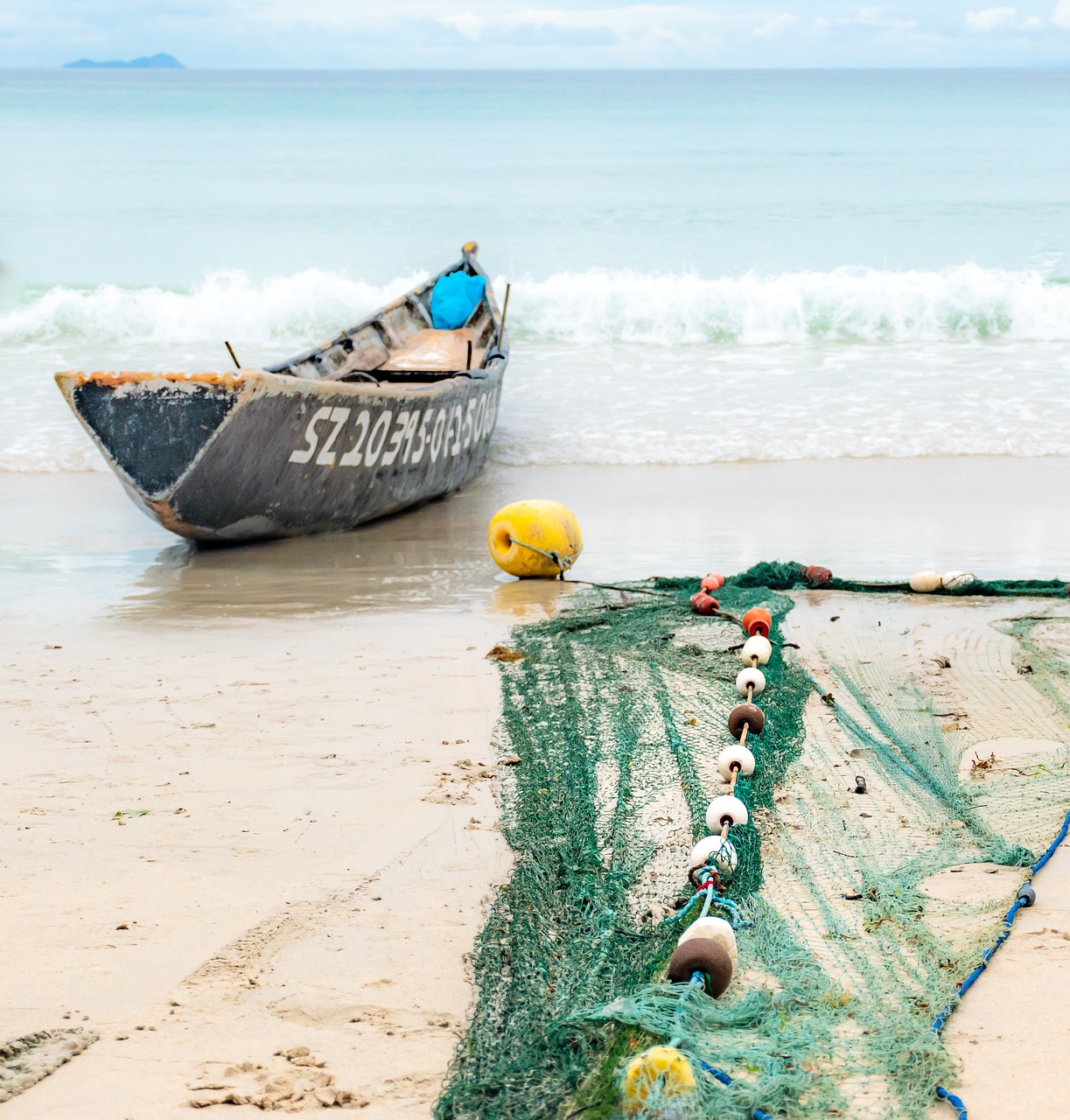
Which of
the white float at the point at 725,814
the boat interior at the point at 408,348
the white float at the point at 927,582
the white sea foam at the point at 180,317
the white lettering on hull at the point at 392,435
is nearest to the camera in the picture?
the white float at the point at 725,814

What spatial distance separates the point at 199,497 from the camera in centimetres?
739

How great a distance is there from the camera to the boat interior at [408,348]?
32.2 feet

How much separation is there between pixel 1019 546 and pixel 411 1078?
627 centimetres

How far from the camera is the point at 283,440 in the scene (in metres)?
7.56

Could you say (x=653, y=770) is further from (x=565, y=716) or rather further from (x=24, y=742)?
(x=24, y=742)

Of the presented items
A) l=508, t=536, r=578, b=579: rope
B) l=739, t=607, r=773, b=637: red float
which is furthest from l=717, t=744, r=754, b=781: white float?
l=508, t=536, r=578, b=579: rope

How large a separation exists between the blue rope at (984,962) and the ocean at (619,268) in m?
7.36

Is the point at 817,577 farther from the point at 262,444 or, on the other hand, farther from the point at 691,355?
the point at 691,355

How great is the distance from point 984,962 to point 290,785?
2.27m

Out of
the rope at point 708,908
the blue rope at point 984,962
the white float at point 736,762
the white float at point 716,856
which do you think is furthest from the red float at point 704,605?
the white float at point 716,856

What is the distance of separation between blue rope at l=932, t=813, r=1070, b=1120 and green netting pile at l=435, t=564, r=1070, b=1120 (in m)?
0.03

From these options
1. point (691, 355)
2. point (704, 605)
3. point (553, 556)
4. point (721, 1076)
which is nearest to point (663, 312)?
point (691, 355)

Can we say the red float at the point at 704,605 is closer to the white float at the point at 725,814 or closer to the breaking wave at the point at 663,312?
the white float at the point at 725,814

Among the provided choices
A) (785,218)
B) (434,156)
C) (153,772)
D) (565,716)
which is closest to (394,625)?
(565,716)
